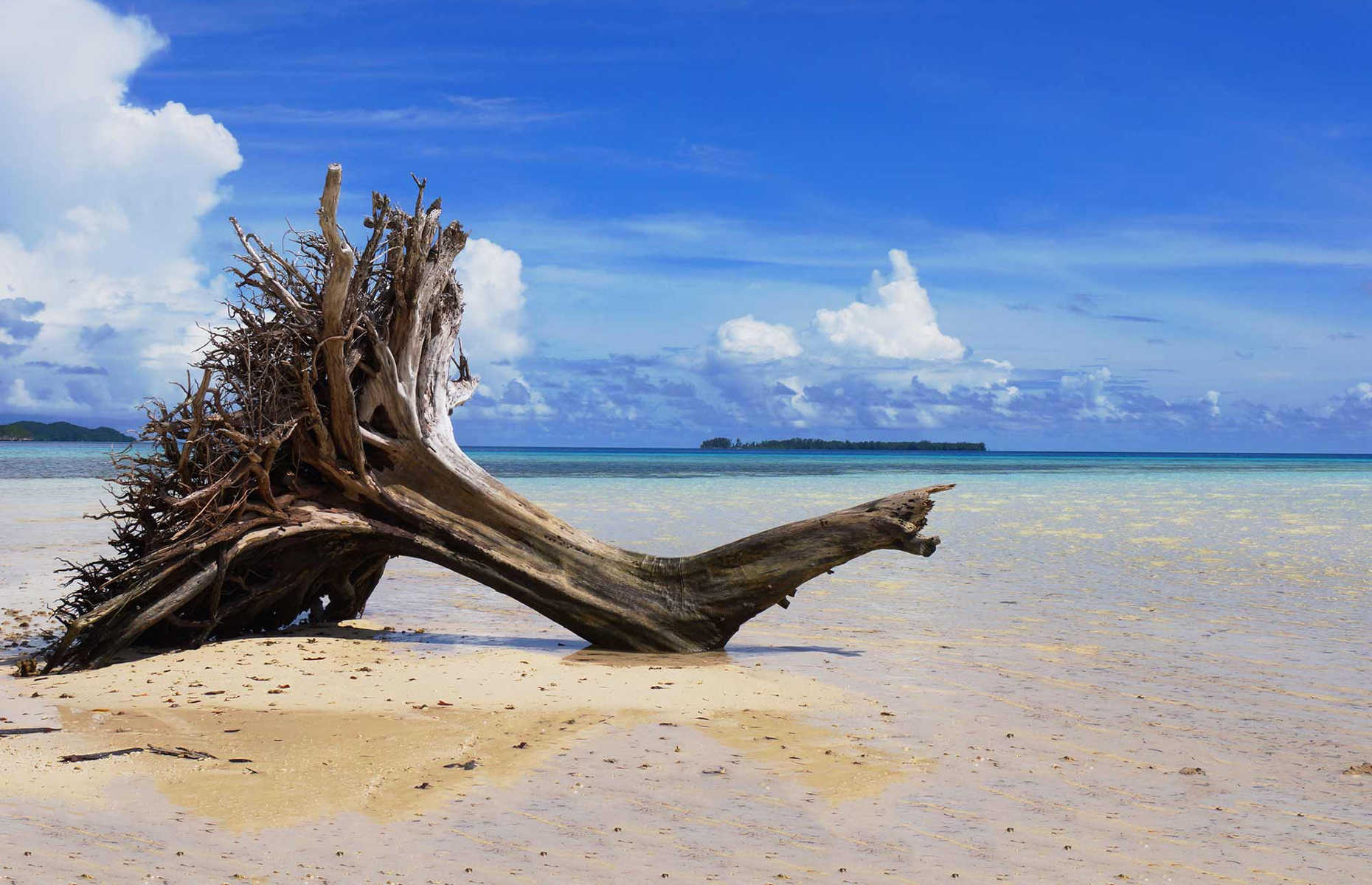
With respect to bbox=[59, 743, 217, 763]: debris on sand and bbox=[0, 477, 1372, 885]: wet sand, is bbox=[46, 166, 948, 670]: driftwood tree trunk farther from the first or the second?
bbox=[59, 743, 217, 763]: debris on sand

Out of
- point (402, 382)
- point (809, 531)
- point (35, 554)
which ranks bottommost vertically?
point (35, 554)

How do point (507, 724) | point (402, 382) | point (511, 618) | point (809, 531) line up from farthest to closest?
point (511, 618) → point (402, 382) → point (809, 531) → point (507, 724)

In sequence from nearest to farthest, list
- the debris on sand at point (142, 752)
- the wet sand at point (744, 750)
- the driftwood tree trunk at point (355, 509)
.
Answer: the wet sand at point (744, 750), the debris on sand at point (142, 752), the driftwood tree trunk at point (355, 509)

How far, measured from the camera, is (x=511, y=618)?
10305 mm

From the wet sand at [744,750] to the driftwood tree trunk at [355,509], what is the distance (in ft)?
1.51

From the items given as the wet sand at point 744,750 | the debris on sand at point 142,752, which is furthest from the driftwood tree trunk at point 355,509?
the debris on sand at point 142,752

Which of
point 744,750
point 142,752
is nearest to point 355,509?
point 142,752

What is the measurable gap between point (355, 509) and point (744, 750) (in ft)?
14.7

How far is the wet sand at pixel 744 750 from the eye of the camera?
4230mm

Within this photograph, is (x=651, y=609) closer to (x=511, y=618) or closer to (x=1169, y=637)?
(x=511, y=618)

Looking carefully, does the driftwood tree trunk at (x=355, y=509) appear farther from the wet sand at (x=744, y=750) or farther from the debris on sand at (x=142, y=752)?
the debris on sand at (x=142, y=752)

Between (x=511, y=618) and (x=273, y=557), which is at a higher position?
(x=273, y=557)

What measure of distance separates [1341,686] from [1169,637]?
1.84 meters

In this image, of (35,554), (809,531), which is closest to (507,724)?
(809,531)
